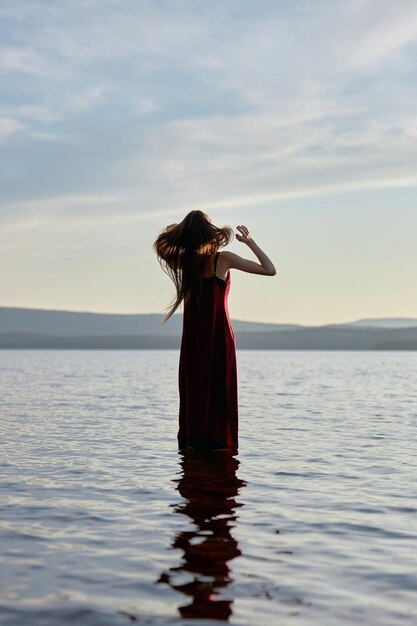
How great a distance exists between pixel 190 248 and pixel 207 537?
13.9ft

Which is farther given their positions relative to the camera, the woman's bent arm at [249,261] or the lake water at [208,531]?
the woman's bent arm at [249,261]

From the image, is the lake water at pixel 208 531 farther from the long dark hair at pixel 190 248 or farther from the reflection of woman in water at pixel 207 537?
the long dark hair at pixel 190 248

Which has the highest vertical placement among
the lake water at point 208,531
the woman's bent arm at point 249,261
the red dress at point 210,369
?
the woman's bent arm at point 249,261

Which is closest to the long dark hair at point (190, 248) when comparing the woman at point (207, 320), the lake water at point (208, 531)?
the woman at point (207, 320)

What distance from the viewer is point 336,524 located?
5.93 metres

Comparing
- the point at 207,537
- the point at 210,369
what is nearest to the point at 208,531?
the point at 207,537

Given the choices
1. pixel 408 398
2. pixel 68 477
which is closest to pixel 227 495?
pixel 68 477

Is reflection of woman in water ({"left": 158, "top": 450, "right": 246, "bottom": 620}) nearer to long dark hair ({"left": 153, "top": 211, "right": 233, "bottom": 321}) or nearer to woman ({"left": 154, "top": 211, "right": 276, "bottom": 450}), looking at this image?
woman ({"left": 154, "top": 211, "right": 276, "bottom": 450})

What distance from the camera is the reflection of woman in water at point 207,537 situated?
13.6ft

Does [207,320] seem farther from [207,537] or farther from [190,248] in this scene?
[207,537]

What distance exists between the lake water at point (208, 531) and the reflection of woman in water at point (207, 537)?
0.01 m

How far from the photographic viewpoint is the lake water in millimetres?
4102

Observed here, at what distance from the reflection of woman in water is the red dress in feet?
1.56

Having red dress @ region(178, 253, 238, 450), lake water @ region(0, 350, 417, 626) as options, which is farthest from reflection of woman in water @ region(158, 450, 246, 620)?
red dress @ region(178, 253, 238, 450)
